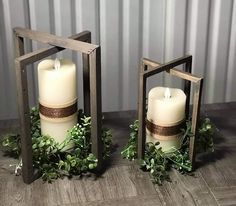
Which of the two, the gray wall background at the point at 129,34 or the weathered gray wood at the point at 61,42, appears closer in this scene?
the weathered gray wood at the point at 61,42

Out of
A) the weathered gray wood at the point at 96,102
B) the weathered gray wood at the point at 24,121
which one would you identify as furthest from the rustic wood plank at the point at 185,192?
the weathered gray wood at the point at 24,121

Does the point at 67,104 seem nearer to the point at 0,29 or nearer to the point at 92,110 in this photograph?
the point at 92,110

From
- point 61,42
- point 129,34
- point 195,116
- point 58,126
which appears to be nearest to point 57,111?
point 58,126

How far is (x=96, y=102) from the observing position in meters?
0.93

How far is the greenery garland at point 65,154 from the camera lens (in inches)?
38.5

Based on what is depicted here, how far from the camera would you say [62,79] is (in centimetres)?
96

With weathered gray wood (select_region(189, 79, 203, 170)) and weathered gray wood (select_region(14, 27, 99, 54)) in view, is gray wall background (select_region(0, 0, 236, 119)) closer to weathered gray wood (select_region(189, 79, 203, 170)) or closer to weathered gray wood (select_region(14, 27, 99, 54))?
weathered gray wood (select_region(14, 27, 99, 54))

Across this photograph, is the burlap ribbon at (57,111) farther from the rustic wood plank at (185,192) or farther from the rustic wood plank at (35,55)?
the rustic wood plank at (185,192)

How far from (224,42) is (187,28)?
11 cm

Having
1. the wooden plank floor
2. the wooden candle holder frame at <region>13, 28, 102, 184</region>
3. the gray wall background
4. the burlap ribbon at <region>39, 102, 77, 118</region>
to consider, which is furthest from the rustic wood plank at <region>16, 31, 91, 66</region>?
the gray wall background

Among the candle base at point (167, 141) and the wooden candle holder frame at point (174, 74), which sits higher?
the wooden candle holder frame at point (174, 74)

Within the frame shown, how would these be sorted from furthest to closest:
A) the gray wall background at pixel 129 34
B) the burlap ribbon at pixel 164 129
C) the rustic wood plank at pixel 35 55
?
the gray wall background at pixel 129 34, the burlap ribbon at pixel 164 129, the rustic wood plank at pixel 35 55

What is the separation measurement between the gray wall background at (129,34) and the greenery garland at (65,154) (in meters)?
0.35

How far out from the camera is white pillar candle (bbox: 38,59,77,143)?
3.14ft
